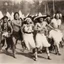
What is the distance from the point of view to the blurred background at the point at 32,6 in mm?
1867

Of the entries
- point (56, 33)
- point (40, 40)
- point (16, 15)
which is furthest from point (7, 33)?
point (56, 33)

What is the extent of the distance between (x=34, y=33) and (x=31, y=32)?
0.12 ft

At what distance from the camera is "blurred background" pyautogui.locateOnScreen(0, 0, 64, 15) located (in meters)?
1.87

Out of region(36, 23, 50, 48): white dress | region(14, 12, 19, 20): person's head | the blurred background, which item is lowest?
region(36, 23, 50, 48): white dress

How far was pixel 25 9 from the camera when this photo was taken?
73.7 inches

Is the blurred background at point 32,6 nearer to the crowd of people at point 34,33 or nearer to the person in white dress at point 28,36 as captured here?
the crowd of people at point 34,33

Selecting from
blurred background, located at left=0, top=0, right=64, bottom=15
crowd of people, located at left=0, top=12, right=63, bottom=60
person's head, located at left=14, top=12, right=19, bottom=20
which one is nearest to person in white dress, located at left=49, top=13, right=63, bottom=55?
crowd of people, located at left=0, top=12, right=63, bottom=60

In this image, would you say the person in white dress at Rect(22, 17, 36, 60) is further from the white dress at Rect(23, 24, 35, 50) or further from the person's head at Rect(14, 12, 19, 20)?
the person's head at Rect(14, 12, 19, 20)

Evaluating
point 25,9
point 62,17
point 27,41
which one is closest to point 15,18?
point 25,9

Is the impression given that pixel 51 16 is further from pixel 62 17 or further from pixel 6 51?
pixel 6 51

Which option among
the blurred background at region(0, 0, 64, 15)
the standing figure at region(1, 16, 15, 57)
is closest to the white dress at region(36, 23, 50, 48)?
the blurred background at region(0, 0, 64, 15)

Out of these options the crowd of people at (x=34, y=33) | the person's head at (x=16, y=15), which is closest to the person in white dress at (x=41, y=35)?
the crowd of people at (x=34, y=33)

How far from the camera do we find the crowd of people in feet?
6.08

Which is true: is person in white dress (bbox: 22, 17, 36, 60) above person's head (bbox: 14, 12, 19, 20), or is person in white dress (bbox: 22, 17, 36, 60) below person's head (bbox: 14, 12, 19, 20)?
below
